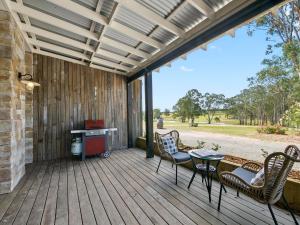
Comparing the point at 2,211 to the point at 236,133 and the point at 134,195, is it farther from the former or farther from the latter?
the point at 236,133

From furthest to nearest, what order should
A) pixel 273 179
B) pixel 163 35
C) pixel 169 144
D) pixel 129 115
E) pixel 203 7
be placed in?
pixel 129 115, pixel 169 144, pixel 163 35, pixel 203 7, pixel 273 179

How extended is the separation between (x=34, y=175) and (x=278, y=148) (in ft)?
16.1

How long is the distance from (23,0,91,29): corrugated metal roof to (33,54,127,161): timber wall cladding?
2129 millimetres

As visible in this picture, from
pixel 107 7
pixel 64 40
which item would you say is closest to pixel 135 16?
pixel 107 7

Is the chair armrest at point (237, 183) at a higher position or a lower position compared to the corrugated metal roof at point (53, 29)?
lower

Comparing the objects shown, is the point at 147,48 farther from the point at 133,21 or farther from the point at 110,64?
the point at 110,64

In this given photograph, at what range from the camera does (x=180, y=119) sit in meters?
5.75

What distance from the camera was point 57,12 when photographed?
128 inches

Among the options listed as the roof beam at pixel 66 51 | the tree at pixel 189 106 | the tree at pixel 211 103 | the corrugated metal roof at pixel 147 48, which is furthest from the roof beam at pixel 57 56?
the tree at pixel 211 103

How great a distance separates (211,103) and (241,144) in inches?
53.0

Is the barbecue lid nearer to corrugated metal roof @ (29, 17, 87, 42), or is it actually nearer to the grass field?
corrugated metal roof @ (29, 17, 87, 42)

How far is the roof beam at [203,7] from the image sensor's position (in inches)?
95.5

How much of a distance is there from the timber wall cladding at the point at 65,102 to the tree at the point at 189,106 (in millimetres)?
2172

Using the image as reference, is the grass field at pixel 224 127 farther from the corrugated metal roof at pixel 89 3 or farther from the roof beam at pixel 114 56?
the corrugated metal roof at pixel 89 3
